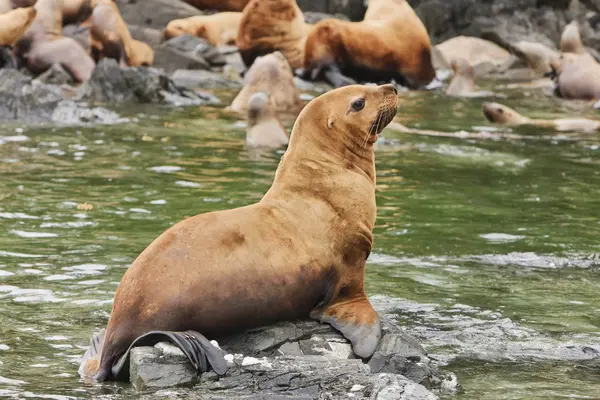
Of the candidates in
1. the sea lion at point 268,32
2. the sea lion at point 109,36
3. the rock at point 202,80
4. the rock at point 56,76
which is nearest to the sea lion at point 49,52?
the rock at point 56,76

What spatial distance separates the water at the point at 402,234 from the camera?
5.54 meters

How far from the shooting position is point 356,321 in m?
5.30

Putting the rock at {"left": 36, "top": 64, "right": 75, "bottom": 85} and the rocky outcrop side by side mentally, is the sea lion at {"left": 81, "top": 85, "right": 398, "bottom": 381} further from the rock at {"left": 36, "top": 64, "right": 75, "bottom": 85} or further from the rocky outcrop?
the rocky outcrop

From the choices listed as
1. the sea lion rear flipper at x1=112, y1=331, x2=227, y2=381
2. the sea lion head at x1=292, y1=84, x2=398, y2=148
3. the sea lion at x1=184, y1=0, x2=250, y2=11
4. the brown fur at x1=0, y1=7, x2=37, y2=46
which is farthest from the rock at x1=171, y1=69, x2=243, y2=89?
the sea lion rear flipper at x1=112, y1=331, x2=227, y2=381

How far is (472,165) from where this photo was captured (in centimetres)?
1242

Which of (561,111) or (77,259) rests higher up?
(77,259)

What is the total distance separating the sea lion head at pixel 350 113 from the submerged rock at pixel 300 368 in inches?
37.2

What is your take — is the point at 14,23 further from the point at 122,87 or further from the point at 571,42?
the point at 571,42

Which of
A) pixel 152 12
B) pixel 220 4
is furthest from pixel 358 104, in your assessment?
pixel 220 4

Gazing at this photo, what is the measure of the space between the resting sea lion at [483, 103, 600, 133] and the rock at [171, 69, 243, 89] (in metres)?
5.24

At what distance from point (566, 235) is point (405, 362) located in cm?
411

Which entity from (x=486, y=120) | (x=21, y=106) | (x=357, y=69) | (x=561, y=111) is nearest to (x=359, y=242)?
(x=21, y=106)

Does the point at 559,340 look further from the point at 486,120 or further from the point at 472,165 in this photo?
the point at 486,120

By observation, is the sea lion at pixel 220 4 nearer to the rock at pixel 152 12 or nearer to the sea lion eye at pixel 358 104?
the rock at pixel 152 12
